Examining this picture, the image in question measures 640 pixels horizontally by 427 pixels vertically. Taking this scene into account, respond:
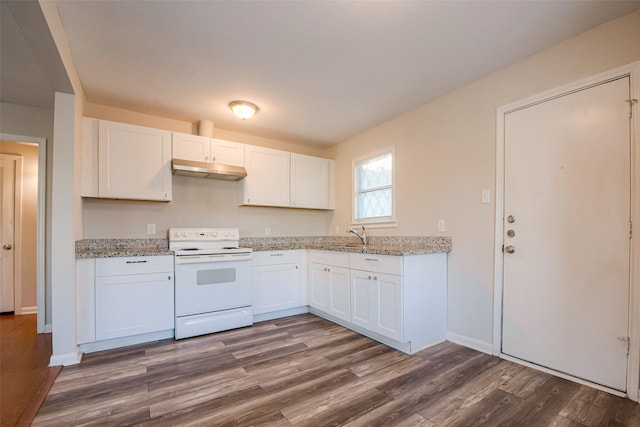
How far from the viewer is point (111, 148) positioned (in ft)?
9.43

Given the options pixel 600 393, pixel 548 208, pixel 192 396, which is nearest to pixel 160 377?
pixel 192 396

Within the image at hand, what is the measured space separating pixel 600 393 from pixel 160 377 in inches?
115

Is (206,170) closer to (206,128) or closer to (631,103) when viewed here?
(206,128)

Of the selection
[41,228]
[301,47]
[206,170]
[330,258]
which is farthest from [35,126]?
[330,258]

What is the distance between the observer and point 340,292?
10.3 ft

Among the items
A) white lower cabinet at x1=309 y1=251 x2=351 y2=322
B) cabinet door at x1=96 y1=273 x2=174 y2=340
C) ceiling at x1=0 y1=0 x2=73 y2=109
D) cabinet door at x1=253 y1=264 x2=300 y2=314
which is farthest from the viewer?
cabinet door at x1=253 y1=264 x2=300 y2=314

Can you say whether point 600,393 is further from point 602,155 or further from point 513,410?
point 602,155

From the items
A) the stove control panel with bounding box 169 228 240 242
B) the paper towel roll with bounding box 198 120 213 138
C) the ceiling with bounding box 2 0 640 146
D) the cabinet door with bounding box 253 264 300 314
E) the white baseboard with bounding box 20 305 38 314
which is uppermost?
the ceiling with bounding box 2 0 640 146

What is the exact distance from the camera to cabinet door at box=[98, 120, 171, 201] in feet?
9.34

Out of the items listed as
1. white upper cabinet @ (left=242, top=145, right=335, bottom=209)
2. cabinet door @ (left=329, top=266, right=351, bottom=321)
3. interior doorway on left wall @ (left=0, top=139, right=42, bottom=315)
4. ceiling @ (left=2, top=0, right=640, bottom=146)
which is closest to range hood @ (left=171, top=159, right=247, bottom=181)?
white upper cabinet @ (left=242, top=145, right=335, bottom=209)

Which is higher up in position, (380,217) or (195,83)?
(195,83)

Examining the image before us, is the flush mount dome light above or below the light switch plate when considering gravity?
above

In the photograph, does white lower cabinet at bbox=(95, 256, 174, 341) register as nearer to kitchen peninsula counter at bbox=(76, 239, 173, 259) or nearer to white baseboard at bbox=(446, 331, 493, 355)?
kitchen peninsula counter at bbox=(76, 239, 173, 259)

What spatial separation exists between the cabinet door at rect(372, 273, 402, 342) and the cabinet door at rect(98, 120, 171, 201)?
241 centimetres
